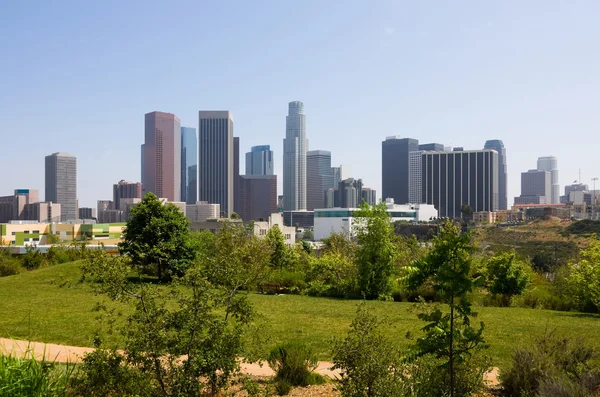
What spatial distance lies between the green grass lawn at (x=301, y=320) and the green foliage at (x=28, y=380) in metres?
1.94

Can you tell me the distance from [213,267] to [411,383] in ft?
8.49

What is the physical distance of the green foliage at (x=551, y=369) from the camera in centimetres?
598

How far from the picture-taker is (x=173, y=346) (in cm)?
521

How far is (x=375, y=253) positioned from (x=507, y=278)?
466cm

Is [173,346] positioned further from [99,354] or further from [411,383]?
[411,383]

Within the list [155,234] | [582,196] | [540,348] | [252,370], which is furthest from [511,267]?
[582,196]

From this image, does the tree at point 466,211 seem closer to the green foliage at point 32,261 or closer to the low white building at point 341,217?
the low white building at point 341,217

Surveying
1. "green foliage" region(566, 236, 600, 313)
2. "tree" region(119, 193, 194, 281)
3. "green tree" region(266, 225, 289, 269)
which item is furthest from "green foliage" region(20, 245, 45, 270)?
"green foliage" region(566, 236, 600, 313)

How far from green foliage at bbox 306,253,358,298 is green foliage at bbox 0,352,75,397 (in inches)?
563

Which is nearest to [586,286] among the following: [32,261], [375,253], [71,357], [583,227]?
[375,253]

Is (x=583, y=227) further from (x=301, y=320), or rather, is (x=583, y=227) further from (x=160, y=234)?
(x=301, y=320)

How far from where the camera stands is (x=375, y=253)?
19328mm

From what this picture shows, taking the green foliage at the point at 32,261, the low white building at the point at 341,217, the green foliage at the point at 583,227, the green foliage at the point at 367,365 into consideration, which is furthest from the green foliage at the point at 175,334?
the low white building at the point at 341,217

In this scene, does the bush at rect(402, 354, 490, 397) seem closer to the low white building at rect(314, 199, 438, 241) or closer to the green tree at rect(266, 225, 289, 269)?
the green tree at rect(266, 225, 289, 269)
